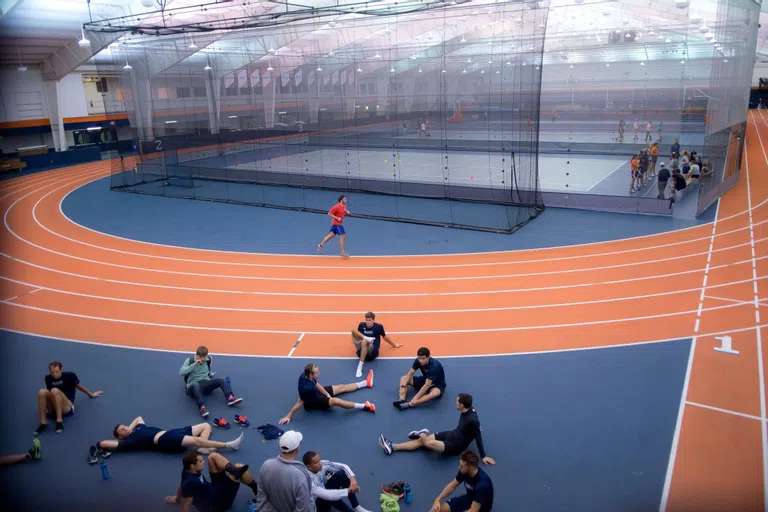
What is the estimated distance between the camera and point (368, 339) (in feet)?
26.8

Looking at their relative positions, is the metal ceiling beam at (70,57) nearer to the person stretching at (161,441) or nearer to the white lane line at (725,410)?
the person stretching at (161,441)

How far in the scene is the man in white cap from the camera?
14.6ft

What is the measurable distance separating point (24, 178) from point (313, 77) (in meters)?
15.9

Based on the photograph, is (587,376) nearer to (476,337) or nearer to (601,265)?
(476,337)

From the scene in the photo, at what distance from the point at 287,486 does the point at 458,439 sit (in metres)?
2.20

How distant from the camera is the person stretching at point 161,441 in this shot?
20.4 ft

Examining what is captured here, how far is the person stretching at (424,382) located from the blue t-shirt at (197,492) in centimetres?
261

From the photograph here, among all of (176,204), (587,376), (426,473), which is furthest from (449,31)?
(426,473)

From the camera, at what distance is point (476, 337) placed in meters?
8.97

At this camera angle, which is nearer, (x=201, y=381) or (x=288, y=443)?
(x=288, y=443)

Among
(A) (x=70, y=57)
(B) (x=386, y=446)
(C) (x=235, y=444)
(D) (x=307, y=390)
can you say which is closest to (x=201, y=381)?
(C) (x=235, y=444)

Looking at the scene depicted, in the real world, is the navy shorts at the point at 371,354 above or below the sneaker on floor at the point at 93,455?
above

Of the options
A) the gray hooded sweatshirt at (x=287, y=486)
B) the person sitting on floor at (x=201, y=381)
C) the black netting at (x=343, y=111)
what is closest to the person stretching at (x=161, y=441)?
the person sitting on floor at (x=201, y=381)

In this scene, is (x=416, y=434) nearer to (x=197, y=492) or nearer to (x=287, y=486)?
(x=287, y=486)
